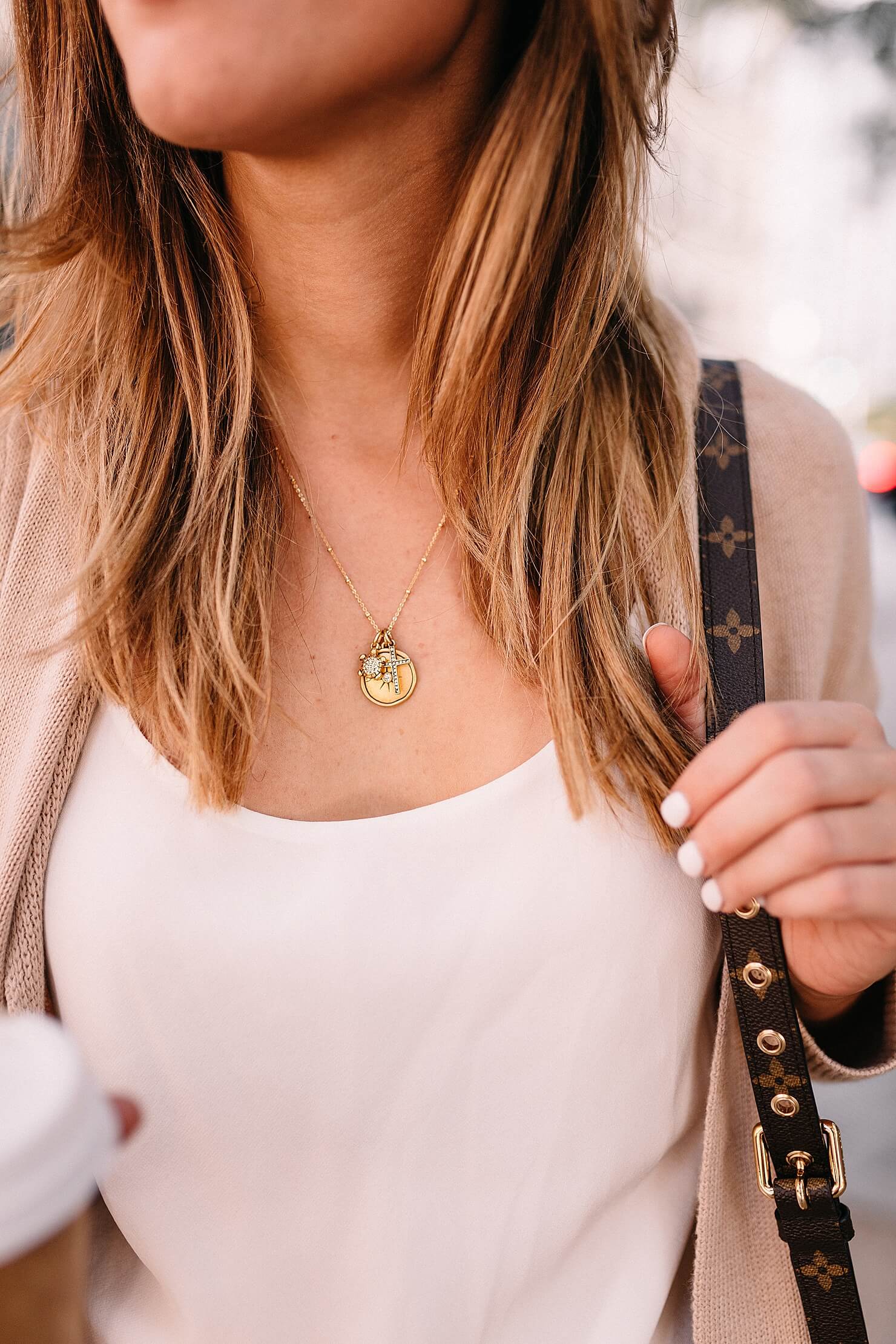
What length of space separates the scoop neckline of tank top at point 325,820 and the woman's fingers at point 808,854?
0.58 feet

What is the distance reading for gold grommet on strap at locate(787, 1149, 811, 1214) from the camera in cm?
84

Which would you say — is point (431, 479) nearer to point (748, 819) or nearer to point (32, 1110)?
point (748, 819)

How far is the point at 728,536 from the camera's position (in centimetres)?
96

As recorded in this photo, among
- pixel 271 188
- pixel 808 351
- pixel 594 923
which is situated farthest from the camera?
pixel 808 351

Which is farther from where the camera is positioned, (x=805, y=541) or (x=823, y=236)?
(x=823, y=236)

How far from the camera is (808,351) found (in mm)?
7547

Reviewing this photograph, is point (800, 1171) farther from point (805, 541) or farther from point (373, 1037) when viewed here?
point (805, 541)

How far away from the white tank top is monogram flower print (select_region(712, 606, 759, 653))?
0.19 metres

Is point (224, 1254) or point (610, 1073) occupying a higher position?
point (610, 1073)

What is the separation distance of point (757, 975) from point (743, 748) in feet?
0.76

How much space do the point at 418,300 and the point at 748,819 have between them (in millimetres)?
629

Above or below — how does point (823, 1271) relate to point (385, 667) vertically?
below

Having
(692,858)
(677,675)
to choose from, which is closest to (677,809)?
(692,858)

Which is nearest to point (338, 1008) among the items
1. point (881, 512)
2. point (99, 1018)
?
point (99, 1018)
